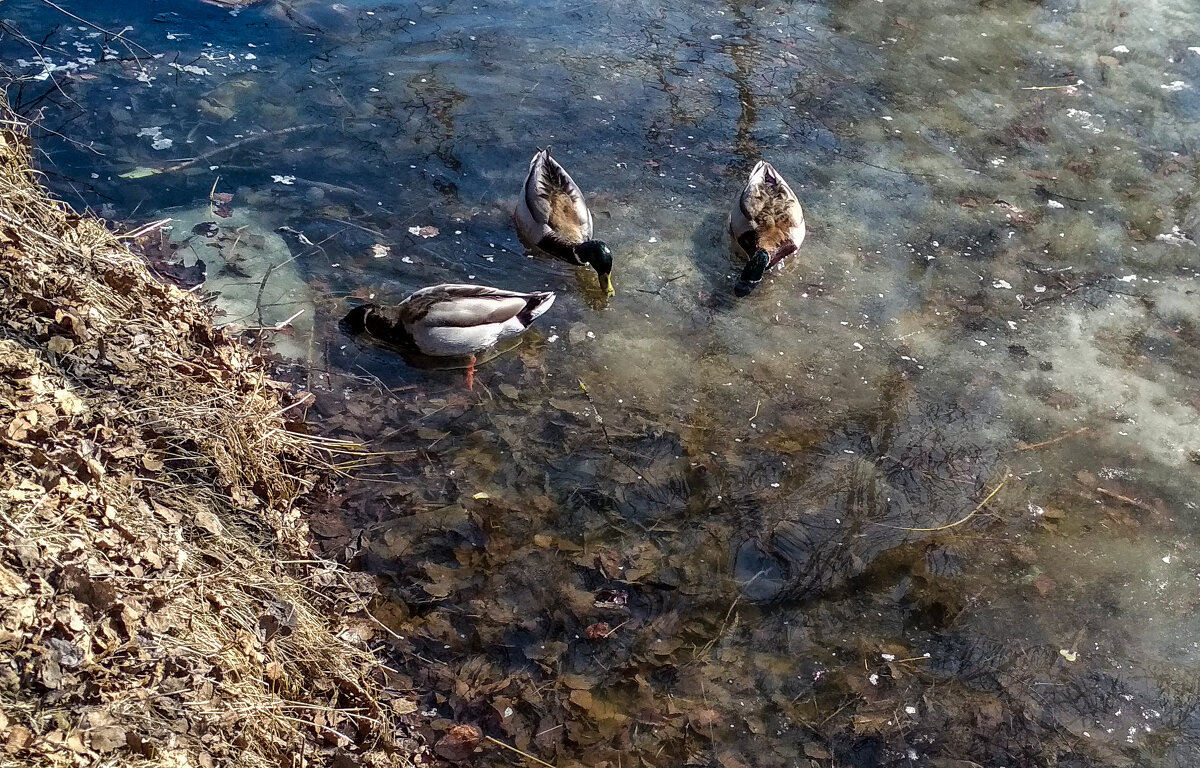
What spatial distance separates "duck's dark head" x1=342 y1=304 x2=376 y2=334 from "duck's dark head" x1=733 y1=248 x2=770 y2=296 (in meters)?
2.49

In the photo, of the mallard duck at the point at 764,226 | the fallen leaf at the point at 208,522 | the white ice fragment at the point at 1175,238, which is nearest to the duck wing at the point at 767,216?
the mallard duck at the point at 764,226

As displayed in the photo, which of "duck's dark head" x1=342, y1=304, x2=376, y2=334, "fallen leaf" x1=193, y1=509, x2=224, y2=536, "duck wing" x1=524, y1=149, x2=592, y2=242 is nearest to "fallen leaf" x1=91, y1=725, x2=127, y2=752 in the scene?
"fallen leaf" x1=193, y1=509, x2=224, y2=536

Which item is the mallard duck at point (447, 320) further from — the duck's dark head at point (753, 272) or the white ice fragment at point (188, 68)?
the white ice fragment at point (188, 68)

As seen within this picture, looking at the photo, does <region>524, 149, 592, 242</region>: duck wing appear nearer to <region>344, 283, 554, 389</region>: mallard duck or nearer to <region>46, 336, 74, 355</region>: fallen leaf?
<region>344, 283, 554, 389</region>: mallard duck

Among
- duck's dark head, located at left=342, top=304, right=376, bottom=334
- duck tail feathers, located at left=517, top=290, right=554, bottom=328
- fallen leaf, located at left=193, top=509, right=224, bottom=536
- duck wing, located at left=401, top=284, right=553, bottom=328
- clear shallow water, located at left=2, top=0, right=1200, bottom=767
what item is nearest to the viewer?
fallen leaf, located at left=193, top=509, right=224, bottom=536

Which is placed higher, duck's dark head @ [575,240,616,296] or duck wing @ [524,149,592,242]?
duck wing @ [524,149,592,242]

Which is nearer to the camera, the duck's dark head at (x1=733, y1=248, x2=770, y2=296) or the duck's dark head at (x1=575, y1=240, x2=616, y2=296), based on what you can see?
the duck's dark head at (x1=575, y1=240, x2=616, y2=296)

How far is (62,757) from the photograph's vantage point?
2830 mm

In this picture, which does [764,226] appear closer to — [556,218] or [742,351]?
[742,351]

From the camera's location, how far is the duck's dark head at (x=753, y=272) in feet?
22.1

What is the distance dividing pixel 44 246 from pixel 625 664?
3.26 meters

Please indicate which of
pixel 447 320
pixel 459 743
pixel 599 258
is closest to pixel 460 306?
pixel 447 320

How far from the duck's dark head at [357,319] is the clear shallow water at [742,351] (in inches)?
8.3

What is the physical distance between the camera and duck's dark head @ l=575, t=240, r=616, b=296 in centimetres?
661
